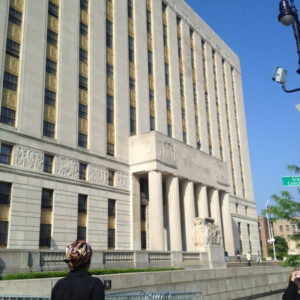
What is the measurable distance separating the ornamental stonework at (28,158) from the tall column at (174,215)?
15736mm

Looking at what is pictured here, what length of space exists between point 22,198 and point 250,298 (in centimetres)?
1798

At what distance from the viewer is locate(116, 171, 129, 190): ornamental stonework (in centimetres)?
3919

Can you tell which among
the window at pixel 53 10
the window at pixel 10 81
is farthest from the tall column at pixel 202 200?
the window at pixel 53 10

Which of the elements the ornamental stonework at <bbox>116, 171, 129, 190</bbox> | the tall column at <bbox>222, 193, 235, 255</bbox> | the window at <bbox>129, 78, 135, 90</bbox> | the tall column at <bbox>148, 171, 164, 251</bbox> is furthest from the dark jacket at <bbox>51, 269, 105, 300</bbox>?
the tall column at <bbox>222, 193, 235, 255</bbox>

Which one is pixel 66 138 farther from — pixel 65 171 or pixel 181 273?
pixel 181 273

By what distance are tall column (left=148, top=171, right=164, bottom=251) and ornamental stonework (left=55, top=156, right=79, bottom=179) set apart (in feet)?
28.2

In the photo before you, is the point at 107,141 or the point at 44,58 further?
the point at 107,141

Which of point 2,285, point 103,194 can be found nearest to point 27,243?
point 103,194

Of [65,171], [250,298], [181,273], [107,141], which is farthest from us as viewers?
[107,141]

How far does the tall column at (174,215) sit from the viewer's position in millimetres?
39906

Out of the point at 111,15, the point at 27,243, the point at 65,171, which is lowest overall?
the point at 27,243

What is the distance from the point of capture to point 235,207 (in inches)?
2394

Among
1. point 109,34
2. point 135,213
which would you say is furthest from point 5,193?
point 109,34

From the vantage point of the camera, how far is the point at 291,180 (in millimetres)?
13492
